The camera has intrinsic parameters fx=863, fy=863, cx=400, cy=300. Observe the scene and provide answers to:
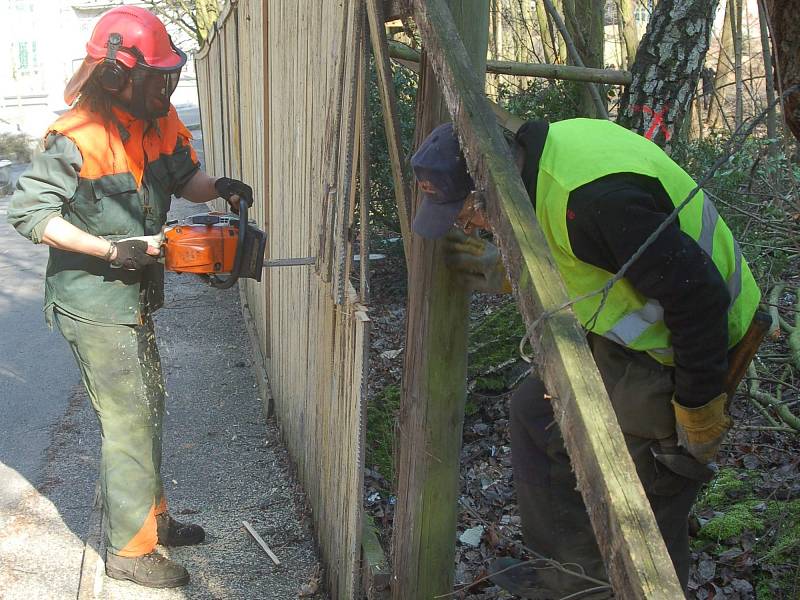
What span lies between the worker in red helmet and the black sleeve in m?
1.99

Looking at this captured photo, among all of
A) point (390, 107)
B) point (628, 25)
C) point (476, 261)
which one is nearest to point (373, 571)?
point (476, 261)

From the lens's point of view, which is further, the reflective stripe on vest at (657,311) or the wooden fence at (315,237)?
the wooden fence at (315,237)

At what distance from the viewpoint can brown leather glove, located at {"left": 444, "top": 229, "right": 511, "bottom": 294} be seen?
2.38m

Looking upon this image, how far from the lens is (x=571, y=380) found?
1.34 metres

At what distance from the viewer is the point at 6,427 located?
18.1 ft

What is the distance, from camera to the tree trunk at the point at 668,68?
4965 mm

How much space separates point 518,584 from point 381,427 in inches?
71.3

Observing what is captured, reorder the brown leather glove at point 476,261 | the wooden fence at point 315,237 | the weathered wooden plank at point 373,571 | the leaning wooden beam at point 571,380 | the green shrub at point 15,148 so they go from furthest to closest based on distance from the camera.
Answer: the green shrub at point 15,148 → the weathered wooden plank at point 373,571 → the wooden fence at point 315,237 → the brown leather glove at point 476,261 → the leaning wooden beam at point 571,380

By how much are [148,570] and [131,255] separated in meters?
1.34

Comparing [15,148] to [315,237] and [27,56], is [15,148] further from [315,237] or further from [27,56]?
[315,237]

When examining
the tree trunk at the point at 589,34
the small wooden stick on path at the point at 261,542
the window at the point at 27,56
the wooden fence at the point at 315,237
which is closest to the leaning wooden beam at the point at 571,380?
the wooden fence at the point at 315,237

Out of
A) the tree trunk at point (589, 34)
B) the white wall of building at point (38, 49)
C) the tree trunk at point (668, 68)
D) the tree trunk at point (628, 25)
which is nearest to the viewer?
the tree trunk at point (668, 68)

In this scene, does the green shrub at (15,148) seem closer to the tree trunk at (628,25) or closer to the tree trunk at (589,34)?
the tree trunk at (628,25)

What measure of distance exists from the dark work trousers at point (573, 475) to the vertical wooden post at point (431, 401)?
0.26m
